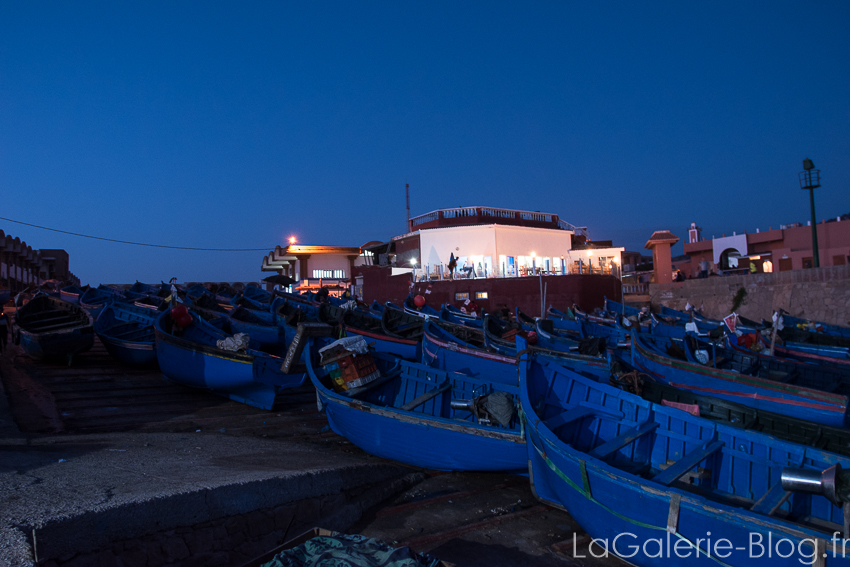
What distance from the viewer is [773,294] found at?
2600 centimetres

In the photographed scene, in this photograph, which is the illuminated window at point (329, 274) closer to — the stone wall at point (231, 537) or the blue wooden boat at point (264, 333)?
the blue wooden boat at point (264, 333)

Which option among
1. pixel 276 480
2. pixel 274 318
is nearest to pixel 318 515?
pixel 276 480

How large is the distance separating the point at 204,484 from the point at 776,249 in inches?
1686

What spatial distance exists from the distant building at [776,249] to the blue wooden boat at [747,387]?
26574 millimetres

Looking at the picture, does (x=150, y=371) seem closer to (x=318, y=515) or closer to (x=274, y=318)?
(x=274, y=318)

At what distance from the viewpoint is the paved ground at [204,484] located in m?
4.02

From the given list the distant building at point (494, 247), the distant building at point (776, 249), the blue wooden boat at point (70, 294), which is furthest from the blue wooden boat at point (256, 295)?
the distant building at point (776, 249)

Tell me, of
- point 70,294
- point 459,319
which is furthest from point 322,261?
point 459,319

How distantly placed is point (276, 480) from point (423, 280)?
26.1 m

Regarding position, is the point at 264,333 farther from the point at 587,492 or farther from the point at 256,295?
the point at 256,295

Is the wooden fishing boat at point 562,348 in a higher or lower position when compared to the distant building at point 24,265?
lower

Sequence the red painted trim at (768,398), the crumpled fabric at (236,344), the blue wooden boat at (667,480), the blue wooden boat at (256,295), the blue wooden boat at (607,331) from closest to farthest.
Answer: the blue wooden boat at (667,480) < the red painted trim at (768,398) < the crumpled fabric at (236,344) < the blue wooden boat at (607,331) < the blue wooden boat at (256,295)

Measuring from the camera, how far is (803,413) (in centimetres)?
671

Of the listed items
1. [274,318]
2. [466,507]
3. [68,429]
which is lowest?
[466,507]
